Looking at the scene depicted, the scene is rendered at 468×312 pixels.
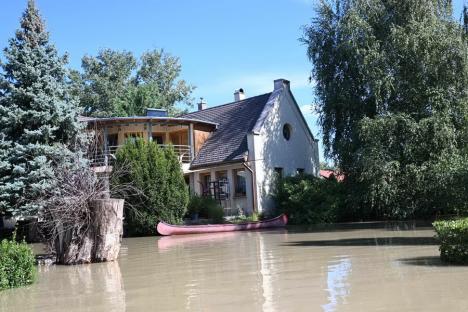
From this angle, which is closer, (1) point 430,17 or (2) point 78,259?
(2) point 78,259

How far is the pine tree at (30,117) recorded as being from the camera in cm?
2005

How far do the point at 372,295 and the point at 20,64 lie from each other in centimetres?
1846

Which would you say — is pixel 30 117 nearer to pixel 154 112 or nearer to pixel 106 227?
pixel 106 227

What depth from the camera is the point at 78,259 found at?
14461mm

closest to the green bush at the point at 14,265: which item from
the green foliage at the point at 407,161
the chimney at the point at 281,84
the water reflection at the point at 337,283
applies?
the water reflection at the point at 337,283

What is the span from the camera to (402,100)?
27375 millimetres

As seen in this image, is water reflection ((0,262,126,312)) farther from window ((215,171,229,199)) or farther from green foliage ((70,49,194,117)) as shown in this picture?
green foliage ((70,49,194,117))

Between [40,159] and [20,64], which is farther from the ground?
[20,64]

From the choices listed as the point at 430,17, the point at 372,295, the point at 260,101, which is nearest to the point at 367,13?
the point at 430,17

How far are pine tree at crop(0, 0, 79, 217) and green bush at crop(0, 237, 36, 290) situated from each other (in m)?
9.02

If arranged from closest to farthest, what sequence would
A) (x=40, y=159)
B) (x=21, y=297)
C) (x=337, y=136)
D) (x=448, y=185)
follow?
(x=21, y=297)
(x=40, y=159)
(x=448, y=185)
(x=337, y=136)

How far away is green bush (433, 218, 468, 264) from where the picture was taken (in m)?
9.80

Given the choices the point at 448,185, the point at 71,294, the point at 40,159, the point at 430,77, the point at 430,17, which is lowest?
the point at 71,294

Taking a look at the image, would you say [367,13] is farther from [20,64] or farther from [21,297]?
[21,297]
